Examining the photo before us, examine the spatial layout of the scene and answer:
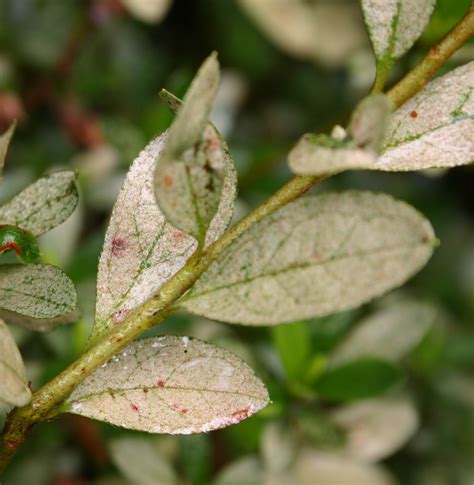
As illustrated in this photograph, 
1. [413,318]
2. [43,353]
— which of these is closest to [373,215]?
[413,318]

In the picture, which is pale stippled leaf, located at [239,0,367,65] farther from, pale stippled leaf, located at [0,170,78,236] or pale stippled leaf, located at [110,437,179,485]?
pale stippled leaf, located at [0,170,78,236]

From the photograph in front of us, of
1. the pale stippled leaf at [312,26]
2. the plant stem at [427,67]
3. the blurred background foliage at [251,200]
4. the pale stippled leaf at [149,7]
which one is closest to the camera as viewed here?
the plant stem at [427,67]

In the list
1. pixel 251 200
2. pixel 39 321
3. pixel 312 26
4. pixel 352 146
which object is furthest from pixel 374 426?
pixel 312 26

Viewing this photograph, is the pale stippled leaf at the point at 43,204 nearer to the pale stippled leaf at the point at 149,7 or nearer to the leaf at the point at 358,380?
the leaf at the point at 358,380

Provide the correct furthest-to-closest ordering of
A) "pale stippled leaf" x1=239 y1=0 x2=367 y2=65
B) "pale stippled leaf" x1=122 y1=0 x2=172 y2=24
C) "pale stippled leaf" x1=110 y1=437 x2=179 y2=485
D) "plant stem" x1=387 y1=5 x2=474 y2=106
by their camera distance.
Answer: "pale stippled leaf" x1=239 y1=0 x2=367 y2=65, "pale stippled leaf" x1=122 y1=0 x2=172 y2=24, "pale stippled leaf" x1=110 y1=437 x2=179 y2=485, "plant stem" x1=387 y1=5 x2=474 y2=106

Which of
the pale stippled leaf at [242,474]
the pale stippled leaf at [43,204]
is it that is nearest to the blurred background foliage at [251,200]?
the pale stippled leaf at [242,474]

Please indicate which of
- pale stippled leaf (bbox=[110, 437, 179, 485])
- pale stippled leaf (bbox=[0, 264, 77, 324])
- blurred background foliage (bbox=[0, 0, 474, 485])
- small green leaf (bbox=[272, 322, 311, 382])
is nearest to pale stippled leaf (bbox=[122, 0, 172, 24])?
blurred background foliage (bbox=[0, 0, 474, 485])

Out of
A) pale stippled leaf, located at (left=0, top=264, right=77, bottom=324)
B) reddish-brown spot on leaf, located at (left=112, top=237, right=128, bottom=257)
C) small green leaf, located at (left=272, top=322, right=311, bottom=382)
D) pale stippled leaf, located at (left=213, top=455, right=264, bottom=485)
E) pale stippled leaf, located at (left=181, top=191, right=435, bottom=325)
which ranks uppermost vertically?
pale stippled leaf, located at (left=181, top=191, right=435, bottom=325)
